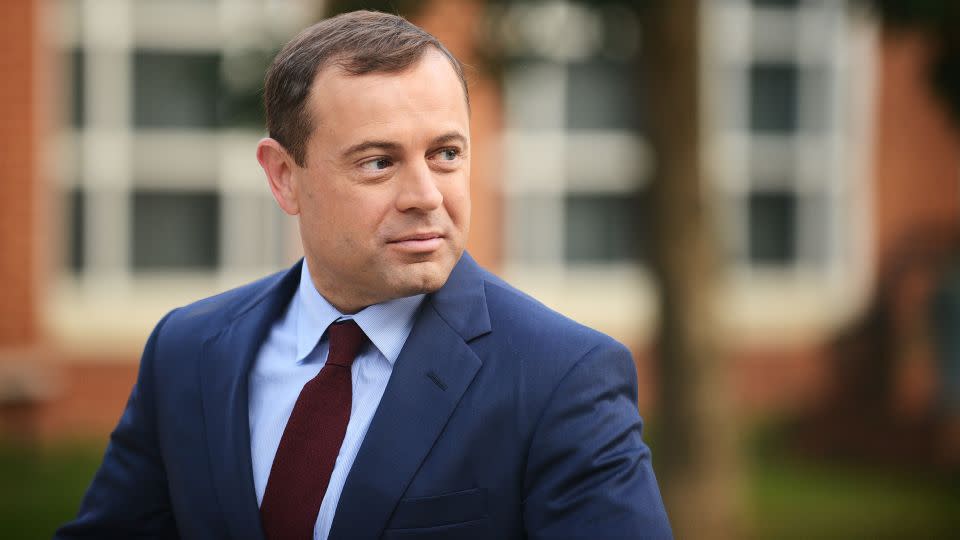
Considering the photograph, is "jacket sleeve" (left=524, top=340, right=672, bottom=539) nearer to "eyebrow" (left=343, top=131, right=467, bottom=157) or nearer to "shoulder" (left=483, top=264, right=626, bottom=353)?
"shoulder" (left=483, top=264, right=626, bottom=353)

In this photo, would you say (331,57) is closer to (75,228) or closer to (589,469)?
(589,469)

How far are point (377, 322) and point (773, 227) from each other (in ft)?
35.9

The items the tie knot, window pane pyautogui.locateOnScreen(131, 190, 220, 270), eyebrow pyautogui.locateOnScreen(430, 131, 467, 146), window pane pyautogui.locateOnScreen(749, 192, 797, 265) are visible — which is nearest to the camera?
eyebrow pyautogui.locateOnScreen(430, 131, 467, 146)

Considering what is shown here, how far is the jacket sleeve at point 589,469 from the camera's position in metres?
1.74

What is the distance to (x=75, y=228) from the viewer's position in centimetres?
1031

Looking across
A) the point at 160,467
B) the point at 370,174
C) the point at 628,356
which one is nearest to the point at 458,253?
the point at 370,174

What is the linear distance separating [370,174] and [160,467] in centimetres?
73

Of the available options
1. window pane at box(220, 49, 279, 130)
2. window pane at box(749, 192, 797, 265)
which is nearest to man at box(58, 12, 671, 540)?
window pane at box(220, 49, 279, 130)

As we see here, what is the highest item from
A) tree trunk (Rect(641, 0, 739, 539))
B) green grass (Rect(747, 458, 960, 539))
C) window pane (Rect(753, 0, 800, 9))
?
window pane (Rect(753, 0, 800, 9))

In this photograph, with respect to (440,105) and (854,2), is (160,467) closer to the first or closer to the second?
(440,105)

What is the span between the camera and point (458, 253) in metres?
1.94

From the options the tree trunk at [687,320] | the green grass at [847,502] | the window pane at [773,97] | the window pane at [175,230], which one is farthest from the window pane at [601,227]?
the tree trunk at [687,320]

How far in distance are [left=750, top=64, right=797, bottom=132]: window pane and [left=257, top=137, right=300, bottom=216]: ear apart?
1062 cm

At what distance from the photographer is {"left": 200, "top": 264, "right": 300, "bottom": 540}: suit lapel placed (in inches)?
75.9
